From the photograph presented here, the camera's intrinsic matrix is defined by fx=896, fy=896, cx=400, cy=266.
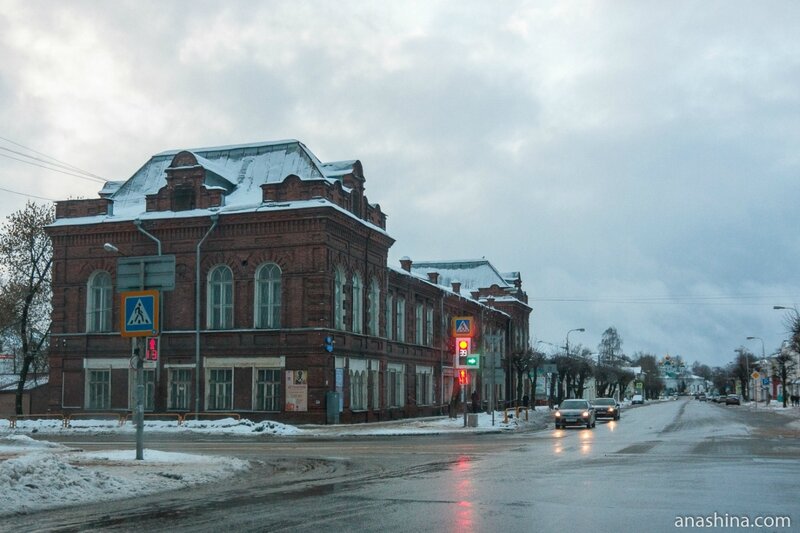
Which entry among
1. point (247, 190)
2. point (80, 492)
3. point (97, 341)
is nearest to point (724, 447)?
point (80, 492)

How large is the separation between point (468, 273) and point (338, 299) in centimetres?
4686

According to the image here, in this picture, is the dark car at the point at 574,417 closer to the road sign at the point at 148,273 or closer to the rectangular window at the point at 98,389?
the rectangular window at the point at 98,389

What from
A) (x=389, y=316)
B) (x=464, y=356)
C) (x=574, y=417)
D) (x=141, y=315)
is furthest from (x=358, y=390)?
(x=141, y=315)

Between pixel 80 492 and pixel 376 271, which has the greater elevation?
pixel 376 271

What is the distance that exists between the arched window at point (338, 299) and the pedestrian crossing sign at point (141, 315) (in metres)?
25.4

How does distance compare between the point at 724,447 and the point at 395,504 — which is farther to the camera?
the point at 724,447

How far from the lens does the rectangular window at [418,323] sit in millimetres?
61500

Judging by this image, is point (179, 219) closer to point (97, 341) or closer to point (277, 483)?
point (97, 341)

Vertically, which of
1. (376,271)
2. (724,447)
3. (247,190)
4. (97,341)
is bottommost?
(724,447)

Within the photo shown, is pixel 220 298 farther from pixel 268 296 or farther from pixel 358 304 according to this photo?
pixel 358 304

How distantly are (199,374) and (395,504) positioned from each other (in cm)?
3390

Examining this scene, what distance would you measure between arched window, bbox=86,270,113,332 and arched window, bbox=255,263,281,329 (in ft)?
28.8

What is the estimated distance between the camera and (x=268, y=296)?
148 ft

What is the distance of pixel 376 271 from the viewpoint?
169ft
